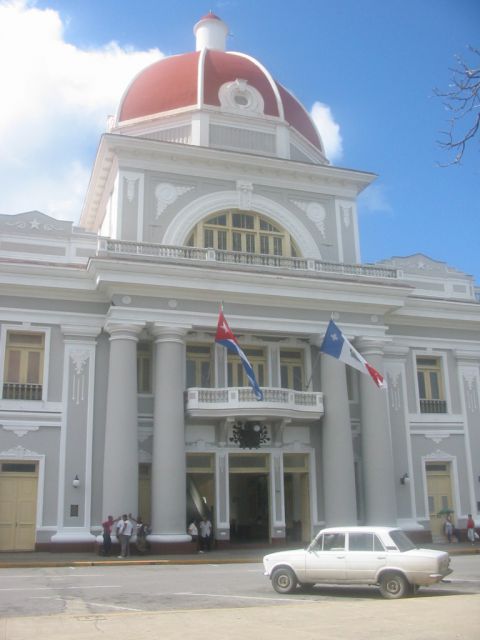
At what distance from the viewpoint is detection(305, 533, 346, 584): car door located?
14.6 m

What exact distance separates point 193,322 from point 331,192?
9852 millimetres

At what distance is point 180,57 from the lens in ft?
114

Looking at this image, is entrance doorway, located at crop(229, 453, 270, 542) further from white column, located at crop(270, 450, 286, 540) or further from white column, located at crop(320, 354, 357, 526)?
white column, located at crop(320, 354, 357, 526)

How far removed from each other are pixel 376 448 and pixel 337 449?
5.49 ft

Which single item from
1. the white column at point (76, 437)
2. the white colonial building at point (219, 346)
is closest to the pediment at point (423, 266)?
the white colonial building at point (219, 346)

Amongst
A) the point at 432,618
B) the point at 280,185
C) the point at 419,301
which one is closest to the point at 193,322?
the point at 280,185

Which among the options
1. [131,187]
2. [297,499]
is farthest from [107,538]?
[131,187]

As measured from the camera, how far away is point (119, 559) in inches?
904

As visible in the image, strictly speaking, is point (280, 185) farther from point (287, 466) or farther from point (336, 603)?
point (336, 603)

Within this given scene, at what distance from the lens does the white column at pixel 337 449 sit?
2714 centimetres

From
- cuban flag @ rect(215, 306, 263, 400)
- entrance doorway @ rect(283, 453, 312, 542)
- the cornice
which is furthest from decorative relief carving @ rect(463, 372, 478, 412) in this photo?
cuban flag @ rect(215, 306, 263, 400)

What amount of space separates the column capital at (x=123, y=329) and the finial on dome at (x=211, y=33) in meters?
19.3

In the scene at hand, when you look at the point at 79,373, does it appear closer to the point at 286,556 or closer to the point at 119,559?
the point at 119,559

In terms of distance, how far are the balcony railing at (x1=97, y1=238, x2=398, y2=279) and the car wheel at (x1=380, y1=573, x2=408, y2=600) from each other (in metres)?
15.6
